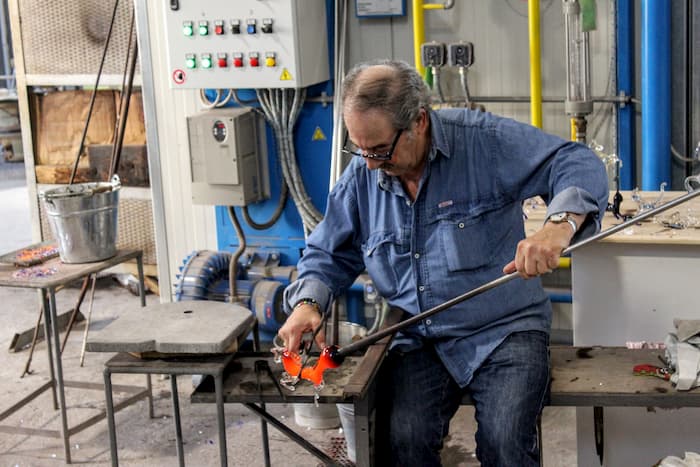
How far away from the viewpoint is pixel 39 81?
16.3 feet

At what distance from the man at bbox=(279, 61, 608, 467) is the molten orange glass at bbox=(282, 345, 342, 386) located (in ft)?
0.17

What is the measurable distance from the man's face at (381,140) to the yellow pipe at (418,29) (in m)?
1.48

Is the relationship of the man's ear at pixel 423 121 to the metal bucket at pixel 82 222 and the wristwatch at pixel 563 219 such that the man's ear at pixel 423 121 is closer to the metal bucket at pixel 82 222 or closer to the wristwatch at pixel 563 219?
the wristwatch at pixel 563 219

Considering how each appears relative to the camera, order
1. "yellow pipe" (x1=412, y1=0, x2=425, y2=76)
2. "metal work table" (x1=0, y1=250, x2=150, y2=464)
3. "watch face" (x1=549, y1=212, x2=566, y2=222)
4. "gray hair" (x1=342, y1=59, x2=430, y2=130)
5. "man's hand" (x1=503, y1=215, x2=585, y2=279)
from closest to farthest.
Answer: "man's hand" (x1=503, y1=215, x2=585, y2=279), "watch face" (x1=549, y1=212, x2=566, y2=222), "gray hair" (x1=342, y1=59, x2=430, y2=130), "metal work table" (x1=0, y1=250, x2=150, y2=464), "yellow pipe" (x1=412, y1=0, x2=425, y2=76)

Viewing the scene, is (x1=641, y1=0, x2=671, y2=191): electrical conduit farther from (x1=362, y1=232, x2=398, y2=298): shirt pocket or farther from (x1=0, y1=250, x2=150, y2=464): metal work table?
(x1=0, y1=250, x2=150, y2=464): metal work table

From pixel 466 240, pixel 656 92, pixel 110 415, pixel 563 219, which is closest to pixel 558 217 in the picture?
pixel 563 219

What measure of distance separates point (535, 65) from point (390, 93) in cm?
151

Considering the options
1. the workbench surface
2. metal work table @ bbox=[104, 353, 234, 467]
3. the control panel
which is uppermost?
the control panel

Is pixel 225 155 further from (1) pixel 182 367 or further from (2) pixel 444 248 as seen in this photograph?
(2) pixel 444 248

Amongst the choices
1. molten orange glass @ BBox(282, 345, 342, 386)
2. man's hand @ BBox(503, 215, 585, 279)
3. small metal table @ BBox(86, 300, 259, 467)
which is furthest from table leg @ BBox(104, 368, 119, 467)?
man's hand @ BBox(503, 215, 585, 279)

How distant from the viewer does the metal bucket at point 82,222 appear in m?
3.41

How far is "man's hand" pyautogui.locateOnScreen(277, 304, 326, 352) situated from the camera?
2332mm

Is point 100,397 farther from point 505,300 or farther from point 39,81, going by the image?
point 505,300

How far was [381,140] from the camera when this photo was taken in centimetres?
224
